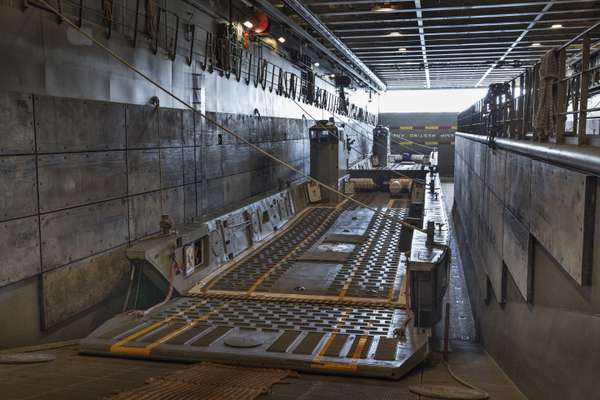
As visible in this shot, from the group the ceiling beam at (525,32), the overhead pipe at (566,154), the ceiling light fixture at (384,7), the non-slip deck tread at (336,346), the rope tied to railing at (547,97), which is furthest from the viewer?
the ceiling beam at (525,32)

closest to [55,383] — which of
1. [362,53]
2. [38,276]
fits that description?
[38,276]

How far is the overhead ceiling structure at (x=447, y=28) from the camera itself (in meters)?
14.6

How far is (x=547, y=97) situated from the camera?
19.5ft

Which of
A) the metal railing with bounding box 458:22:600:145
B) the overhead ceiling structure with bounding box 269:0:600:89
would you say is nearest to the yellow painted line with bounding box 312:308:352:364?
the metal railing with bounding box 458:22:600:145

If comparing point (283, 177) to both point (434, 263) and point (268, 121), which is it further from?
point (434, 263)

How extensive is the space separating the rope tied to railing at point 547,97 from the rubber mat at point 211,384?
359cm

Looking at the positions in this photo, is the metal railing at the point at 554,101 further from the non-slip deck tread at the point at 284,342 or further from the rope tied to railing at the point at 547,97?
the non-slip deck tread at the point at 284,342

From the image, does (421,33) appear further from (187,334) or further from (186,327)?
(187,334)

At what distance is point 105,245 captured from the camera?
730cm

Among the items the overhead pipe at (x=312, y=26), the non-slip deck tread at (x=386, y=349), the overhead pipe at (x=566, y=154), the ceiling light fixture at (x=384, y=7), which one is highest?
the ceiling light fixture at (x=384, y=7)

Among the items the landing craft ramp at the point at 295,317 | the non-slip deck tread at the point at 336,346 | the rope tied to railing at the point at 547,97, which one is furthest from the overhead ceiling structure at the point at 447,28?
the non-slip deck tread at the point at 336,346

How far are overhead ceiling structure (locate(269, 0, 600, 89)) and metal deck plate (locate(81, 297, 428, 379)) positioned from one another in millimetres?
7962

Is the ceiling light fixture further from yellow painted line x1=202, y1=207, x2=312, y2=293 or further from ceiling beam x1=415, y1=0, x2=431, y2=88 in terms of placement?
yellow painted line x1=202, y1=207, x2=312, y2=293

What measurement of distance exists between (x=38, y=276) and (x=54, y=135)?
1496mm
